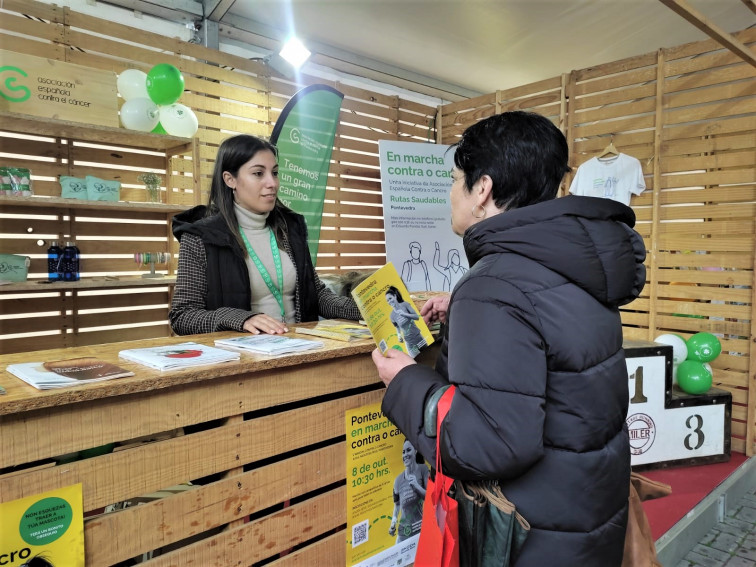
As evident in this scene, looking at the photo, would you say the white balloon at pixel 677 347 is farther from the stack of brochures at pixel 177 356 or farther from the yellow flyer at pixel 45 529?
the yellow flyer at pixel 45 529

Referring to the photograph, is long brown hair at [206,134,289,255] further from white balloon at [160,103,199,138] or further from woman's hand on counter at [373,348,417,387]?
white balloon at [160,103,199,138]

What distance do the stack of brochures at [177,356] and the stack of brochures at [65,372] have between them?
0.07 metres

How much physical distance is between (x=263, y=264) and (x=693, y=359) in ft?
11.1

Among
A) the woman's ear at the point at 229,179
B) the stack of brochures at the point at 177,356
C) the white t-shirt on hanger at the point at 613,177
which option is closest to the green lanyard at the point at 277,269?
the woman's ear at the point at 229,179

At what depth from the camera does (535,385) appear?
989 mm

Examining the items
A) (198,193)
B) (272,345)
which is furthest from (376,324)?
(198,193)

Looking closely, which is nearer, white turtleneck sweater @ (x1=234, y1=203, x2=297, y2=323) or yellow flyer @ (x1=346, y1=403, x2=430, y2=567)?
yellow flyer @ (x1=346, y1=403, x2=430, y2=567)

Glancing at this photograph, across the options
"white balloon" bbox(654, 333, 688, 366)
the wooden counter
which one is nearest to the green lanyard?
the wooden counter

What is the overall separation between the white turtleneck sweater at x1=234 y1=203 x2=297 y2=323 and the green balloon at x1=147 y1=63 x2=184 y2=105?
209 cm

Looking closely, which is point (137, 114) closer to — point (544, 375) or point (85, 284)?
point (85, 284)

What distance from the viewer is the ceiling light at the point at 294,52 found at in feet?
16.1

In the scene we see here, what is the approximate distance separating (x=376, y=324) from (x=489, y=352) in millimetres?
475

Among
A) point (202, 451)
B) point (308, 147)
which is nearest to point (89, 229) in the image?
point (308, 147)

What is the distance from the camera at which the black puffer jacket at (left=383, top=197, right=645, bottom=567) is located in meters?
0.99
